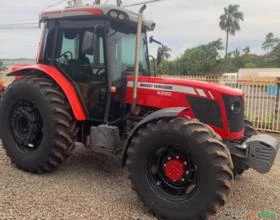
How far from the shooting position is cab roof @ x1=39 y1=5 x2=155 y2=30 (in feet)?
15.9

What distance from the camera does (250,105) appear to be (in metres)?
11.1

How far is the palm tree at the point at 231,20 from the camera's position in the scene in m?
65.1

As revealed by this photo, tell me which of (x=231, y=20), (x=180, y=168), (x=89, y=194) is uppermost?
(x=231, y=20)

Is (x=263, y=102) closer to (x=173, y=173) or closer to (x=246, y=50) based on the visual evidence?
(x=173, y=173)

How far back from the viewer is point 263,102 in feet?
35.2

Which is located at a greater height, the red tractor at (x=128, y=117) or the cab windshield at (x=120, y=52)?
the cab windshield at (x=120, y=52)

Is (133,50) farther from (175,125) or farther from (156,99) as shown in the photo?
(175,125)

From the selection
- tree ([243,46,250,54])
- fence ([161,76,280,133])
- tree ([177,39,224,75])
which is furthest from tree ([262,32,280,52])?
fence ([161,76,280,133])

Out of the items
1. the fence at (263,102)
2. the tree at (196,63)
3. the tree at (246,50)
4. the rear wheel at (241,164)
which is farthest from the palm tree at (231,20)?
the rear wheel at (241,164)

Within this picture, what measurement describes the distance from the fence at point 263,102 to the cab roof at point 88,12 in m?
6.25

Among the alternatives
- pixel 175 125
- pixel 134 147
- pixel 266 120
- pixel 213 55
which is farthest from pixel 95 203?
pixel 213 55

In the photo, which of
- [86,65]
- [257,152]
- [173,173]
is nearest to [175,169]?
[173,173]

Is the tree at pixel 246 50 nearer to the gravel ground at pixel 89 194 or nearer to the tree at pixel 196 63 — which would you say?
the tree at pixel 196 63

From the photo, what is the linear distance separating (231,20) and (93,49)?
2576 inches
